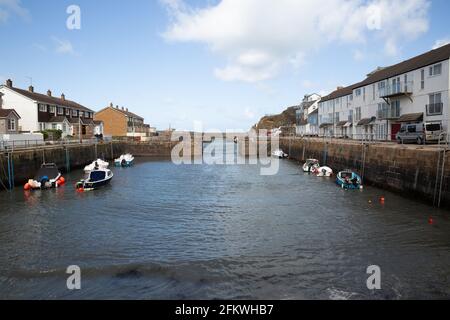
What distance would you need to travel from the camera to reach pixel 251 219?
20.8 meters

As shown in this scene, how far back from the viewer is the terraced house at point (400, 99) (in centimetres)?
3625

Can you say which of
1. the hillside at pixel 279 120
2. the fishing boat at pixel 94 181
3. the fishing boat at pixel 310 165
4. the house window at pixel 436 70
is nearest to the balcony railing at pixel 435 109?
the house window at pixel 436 70

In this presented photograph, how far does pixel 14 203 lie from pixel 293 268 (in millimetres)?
19787

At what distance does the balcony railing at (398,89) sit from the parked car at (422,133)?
31.8 feet

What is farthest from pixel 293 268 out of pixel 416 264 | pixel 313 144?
pixel 313 144

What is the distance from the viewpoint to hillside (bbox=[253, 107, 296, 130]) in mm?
138875

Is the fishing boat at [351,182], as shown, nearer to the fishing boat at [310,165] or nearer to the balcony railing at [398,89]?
the fishing boat at [310,165]

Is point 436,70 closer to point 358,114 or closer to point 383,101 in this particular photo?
point 383,101

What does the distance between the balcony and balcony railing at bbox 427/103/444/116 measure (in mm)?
6049

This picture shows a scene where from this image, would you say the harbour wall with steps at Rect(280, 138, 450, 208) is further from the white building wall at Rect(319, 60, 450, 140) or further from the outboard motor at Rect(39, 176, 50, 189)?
the outboard motor at Rect(39, 176, 50, 189)

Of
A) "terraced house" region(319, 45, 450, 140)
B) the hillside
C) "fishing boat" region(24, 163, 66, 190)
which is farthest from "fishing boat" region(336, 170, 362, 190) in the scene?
the hillside

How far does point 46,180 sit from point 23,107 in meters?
34.4

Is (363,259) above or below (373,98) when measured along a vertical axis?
below
